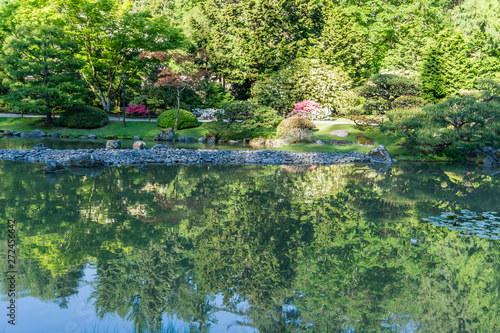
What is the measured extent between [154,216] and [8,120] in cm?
2590

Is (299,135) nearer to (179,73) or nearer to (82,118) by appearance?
(179,73)

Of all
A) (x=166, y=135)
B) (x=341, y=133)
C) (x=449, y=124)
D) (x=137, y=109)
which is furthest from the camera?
(x=137, y=109)

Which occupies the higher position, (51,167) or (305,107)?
(305,107)

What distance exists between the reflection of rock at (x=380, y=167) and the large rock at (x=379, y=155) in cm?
59

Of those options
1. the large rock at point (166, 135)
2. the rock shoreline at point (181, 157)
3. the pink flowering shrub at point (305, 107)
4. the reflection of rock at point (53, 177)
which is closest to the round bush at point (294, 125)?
the rock shoreline at point (181, 157)

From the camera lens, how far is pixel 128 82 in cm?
3250

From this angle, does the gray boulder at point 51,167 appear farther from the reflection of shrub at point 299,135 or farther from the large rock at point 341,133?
the large rock at point 341,133

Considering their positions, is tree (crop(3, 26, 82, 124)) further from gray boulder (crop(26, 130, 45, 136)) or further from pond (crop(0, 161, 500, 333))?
pond (crop(0, 161, 500, 333))

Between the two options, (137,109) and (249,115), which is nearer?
(249,115)

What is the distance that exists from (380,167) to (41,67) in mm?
21624

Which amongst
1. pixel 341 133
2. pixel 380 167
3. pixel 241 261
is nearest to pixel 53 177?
pixel 241 261

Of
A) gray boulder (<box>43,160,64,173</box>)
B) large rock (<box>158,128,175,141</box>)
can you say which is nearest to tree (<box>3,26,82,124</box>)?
large rock (<box>158,128,175,141</box>)

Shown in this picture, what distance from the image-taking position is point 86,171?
12828 millimetres

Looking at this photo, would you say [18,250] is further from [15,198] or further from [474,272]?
[474,272]
